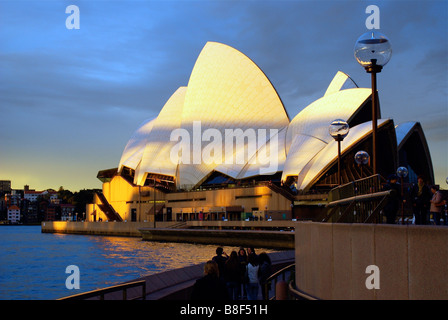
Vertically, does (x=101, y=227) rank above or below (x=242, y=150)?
below

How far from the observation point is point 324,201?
48.5 m

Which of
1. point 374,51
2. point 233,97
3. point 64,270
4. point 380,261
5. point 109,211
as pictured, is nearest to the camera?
point 380,261

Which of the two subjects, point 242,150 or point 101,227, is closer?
point 242,150

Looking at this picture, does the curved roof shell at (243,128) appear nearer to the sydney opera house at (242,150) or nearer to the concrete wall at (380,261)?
the sydney opera house at (242,150)

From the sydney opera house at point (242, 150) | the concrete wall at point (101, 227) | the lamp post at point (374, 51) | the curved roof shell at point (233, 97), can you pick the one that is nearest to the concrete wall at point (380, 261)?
the lamp post at point (374, 51)

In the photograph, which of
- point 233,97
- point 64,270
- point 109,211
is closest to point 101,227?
point 109,211

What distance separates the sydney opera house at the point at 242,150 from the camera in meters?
49.8

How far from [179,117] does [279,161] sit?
19432 millimetres

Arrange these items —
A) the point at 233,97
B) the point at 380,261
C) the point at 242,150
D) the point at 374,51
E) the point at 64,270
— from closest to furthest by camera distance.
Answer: the point at 380,261, the point at 374,51, the point at 64,270, the point at 233,97, the point at 242,150

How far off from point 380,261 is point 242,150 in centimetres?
5739

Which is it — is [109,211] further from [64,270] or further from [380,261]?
[380,261]

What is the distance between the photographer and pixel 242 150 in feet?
209
